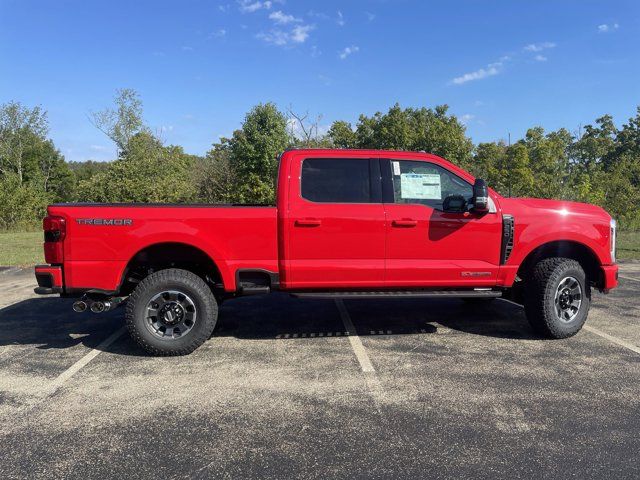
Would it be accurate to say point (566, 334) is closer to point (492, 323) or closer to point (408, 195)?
point (492, 323)

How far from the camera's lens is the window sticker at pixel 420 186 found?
4.94 meters

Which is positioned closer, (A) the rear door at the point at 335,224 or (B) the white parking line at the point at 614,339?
(A) the rear door at the point at 335,224

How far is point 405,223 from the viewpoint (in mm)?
4785

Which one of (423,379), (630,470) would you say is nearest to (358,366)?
(423,379)

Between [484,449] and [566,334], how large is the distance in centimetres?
273

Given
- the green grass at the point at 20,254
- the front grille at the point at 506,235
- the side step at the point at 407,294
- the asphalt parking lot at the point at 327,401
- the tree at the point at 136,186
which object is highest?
the tree at the point at 136,186

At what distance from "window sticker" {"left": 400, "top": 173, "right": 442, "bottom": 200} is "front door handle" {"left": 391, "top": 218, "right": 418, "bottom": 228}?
28 centimetres

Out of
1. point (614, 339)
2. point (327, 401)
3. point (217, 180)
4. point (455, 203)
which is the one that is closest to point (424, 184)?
point (455, 203)

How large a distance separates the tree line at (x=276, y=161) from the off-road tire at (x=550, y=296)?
671cm

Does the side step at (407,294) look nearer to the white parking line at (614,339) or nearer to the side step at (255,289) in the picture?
the side step at (255,289)

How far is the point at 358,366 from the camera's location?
14.3 feet

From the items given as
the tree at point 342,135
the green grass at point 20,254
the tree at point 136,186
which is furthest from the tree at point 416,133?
the green grass at point 20,254

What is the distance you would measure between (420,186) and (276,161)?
941cm

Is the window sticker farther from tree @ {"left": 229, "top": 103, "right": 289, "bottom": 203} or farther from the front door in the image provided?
tree @ {"left": 229, "top": 103, "right": 289, "bottom": 203}
